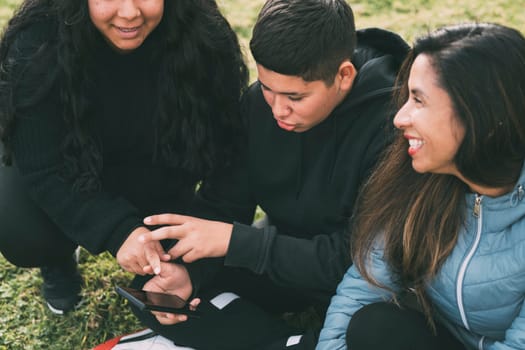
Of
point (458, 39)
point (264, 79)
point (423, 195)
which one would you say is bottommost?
point (423, 195)

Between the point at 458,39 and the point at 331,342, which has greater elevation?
the point at 458,39

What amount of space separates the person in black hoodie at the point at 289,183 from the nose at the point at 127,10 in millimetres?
362

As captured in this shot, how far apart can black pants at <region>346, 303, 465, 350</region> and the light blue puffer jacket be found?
0.22 ft

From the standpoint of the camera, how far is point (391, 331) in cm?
210

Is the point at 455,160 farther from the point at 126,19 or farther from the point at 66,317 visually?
the point at 66,317

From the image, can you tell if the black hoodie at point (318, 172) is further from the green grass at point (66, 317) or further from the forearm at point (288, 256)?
the green grass at point (66, 317)

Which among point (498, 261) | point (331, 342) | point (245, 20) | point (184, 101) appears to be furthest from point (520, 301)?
point (245, 20)

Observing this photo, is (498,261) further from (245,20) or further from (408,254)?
(245,20)

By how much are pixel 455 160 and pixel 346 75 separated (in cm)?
52

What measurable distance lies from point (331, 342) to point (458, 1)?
318cm

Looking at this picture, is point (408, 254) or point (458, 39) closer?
point (458, 39)

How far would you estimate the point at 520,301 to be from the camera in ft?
6.47

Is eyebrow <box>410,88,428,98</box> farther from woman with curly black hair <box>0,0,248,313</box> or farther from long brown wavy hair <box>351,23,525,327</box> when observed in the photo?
woman with curly black hair <box>0,0,248,313</box>

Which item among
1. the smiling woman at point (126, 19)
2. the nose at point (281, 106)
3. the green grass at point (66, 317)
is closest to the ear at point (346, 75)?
the nose at point (281, 106)
